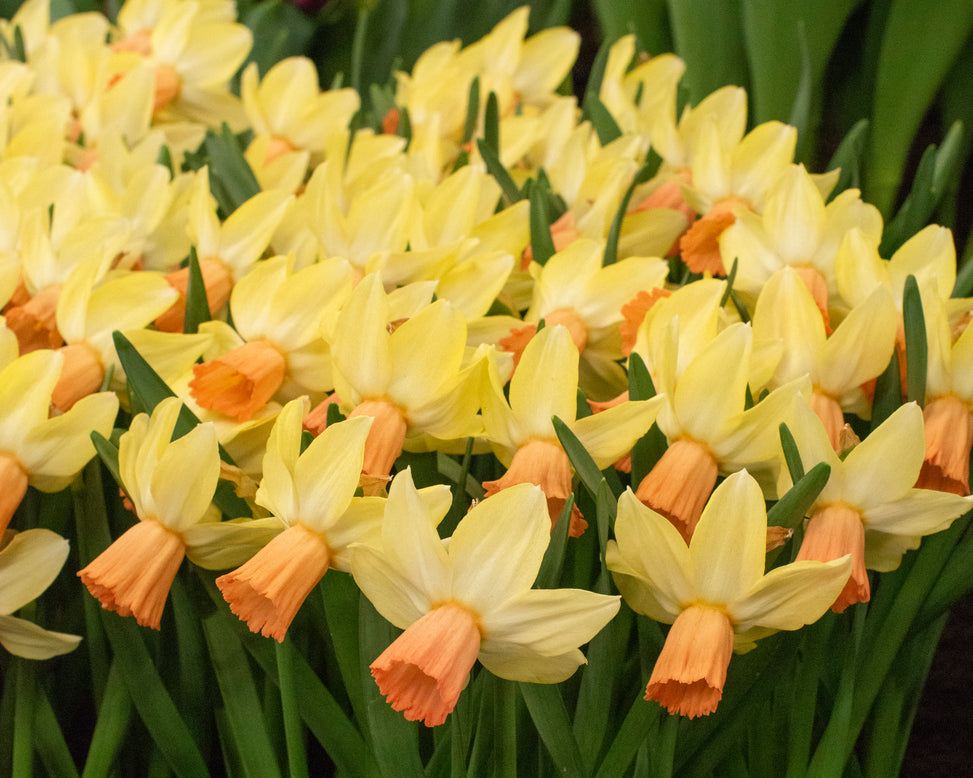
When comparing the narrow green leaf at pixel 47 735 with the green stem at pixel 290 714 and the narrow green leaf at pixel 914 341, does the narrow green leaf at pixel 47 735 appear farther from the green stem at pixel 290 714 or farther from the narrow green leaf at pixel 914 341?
the narrow green leaf at pixel 914 341

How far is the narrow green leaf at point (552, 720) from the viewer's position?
1.65ft

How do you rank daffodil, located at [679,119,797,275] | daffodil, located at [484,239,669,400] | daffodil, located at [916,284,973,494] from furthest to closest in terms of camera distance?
daffodil, located at [679,119,797,275] → daffodil, located at [484,239,669,400] → daffodil, located at [916,284,973,494]

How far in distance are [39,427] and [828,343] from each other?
457 millimetres

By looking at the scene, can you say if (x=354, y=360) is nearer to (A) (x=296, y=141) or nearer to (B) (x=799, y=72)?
(A) (x=296, y=141)

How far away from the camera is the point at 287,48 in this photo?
4.53 feet

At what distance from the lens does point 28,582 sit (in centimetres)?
57

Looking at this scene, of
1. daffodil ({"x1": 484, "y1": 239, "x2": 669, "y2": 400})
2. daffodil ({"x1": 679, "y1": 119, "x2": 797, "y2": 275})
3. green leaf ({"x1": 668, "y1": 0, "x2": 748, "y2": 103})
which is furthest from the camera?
green leaf ({"x1": 668, "y1": 0, "x2": 748, "y2": 103})

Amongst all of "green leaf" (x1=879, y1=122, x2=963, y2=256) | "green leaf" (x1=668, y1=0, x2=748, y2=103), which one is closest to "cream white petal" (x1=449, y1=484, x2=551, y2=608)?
"green leaf" (x1=879, y1=122, x2=963, y2=256)

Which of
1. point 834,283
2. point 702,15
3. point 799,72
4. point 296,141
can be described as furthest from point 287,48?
point 834,283

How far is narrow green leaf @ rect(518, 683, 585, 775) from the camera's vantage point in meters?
0.50

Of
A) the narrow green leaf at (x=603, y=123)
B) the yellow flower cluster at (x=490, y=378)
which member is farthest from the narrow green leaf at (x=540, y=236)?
the narrow green leaf at (x=603, y=123)

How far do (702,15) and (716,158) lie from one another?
1.12 feet

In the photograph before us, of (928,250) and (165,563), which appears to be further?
(928,250)

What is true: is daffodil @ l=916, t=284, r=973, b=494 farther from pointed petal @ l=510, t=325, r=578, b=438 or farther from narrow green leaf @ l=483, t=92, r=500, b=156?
narrow green leaf @ l=483, t=92, r=500, b=156
